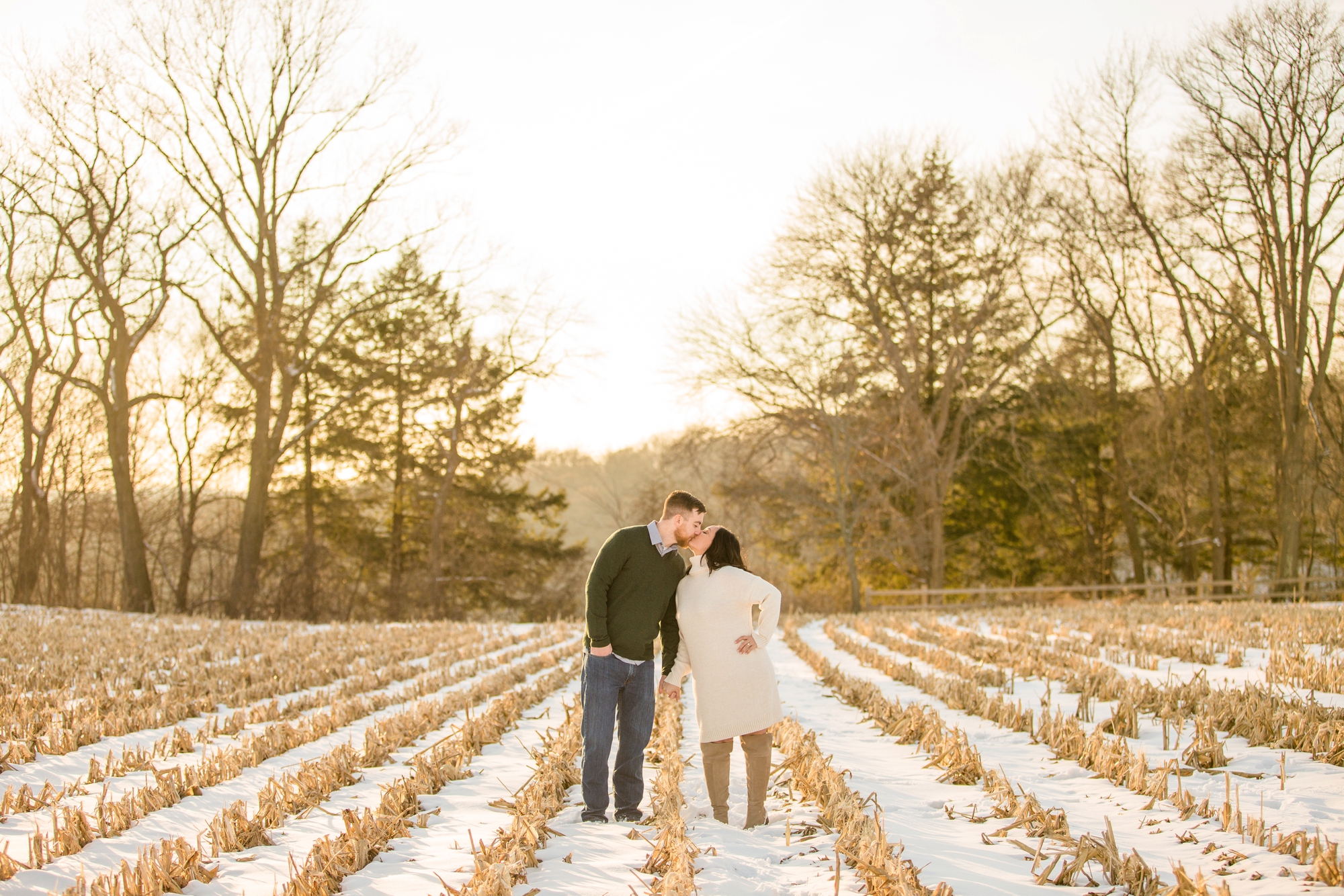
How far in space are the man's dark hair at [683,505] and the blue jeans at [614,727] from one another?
864mm

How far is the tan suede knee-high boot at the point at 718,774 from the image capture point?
4922 mm

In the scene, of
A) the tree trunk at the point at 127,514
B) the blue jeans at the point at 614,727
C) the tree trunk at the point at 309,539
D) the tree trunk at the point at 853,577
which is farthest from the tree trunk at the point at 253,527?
the blue jeans at the point at 614,727

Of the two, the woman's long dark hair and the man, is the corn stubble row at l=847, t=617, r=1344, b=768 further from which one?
the man

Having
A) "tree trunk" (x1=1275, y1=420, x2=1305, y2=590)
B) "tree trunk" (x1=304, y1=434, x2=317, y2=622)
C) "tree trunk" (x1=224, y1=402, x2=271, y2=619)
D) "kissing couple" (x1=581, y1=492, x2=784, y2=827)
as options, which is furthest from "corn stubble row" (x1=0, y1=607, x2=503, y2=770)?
"tree trunk" (x1=1275, y1=420, x2=1305, y2=590)

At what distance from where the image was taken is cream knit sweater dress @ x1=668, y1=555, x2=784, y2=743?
488 cm

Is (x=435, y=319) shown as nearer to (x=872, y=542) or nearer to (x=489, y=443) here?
(x=489, y=443)

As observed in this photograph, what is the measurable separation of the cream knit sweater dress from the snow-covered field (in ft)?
1.73

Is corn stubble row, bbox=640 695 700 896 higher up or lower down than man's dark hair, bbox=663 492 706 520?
lower down

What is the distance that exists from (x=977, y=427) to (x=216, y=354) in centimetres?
2732

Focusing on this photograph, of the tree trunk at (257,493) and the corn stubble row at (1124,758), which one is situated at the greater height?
the tree trunk at (257,493)

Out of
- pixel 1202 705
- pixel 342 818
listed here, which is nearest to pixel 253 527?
pixel 342 818

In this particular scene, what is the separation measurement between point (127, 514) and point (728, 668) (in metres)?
23.5

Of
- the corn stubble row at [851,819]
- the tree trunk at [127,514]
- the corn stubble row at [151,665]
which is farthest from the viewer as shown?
the tree trunk at [127,514]

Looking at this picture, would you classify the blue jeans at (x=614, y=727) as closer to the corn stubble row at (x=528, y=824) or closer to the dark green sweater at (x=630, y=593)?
the dark green sweater at (x=630, y=593)
